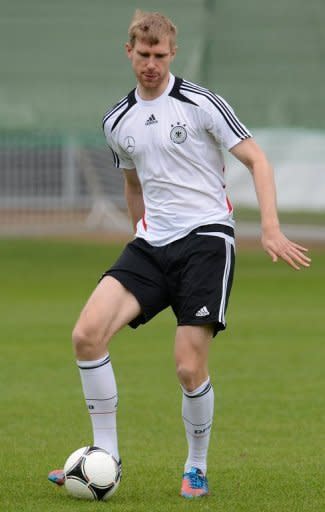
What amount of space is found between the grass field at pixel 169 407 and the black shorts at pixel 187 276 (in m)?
0.98

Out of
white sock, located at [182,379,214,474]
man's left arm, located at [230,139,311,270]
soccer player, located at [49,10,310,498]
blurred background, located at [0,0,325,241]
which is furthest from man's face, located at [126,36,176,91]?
blurred background, located at [0,0,325,241]

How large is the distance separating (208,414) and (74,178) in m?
20.1

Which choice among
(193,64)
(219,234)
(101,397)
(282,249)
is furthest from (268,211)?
(193,64)

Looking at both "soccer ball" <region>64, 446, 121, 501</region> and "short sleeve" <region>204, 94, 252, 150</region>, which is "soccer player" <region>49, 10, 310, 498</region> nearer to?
"short sleeve" <region>204, 94, 252, 150</region>

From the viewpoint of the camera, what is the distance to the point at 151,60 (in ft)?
23.1

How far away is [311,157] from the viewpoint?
25.0m

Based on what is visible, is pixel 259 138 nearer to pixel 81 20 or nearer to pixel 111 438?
pixel 81 20

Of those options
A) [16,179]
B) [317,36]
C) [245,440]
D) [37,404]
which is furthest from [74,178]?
[245,440]

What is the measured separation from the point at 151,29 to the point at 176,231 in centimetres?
108

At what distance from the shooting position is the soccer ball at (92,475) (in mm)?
6816

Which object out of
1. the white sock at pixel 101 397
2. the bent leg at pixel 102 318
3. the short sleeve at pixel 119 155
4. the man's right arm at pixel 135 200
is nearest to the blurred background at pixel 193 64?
the man's right arm at pixel 135 200

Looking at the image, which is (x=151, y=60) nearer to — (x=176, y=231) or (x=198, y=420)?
(x=176, y=231)

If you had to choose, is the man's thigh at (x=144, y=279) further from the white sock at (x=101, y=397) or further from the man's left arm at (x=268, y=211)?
the man's left arm at (x=268, y=211)

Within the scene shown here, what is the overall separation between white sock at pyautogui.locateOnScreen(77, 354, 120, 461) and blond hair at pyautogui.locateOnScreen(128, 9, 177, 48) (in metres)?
1.68
